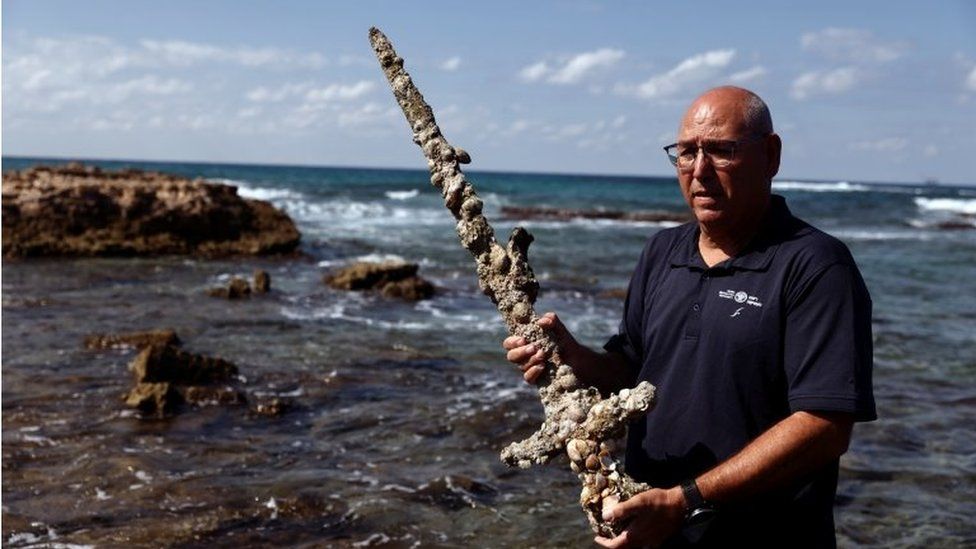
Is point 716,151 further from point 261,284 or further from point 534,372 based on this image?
point 261,284

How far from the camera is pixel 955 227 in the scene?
4303cm

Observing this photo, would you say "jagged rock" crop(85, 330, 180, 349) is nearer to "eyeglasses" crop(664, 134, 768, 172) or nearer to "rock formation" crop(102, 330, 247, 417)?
"rock formation" crop(102, 330, 247, 417)

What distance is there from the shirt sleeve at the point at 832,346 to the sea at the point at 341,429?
395 cm

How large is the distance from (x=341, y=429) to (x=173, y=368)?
87.9 inches

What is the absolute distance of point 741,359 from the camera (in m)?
2.81

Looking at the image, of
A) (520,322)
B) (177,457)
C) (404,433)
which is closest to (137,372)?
(177,457)

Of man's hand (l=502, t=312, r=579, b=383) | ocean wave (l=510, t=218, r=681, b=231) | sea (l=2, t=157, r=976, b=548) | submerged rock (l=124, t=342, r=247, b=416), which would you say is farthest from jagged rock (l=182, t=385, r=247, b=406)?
ocean wave (l=510, t=218, r=681, b=231)

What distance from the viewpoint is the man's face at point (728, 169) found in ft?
9.46

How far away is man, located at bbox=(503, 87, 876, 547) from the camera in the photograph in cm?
262

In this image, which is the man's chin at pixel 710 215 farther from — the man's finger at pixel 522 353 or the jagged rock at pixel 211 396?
the jagged rock at pixel 211 396

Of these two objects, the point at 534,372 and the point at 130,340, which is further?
the point at 130,340

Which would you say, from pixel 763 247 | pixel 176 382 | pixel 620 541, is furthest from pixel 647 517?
pixel 176 382

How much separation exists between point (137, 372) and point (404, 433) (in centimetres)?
304

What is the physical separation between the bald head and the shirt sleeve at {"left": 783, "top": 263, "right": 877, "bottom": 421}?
50 centimetres
